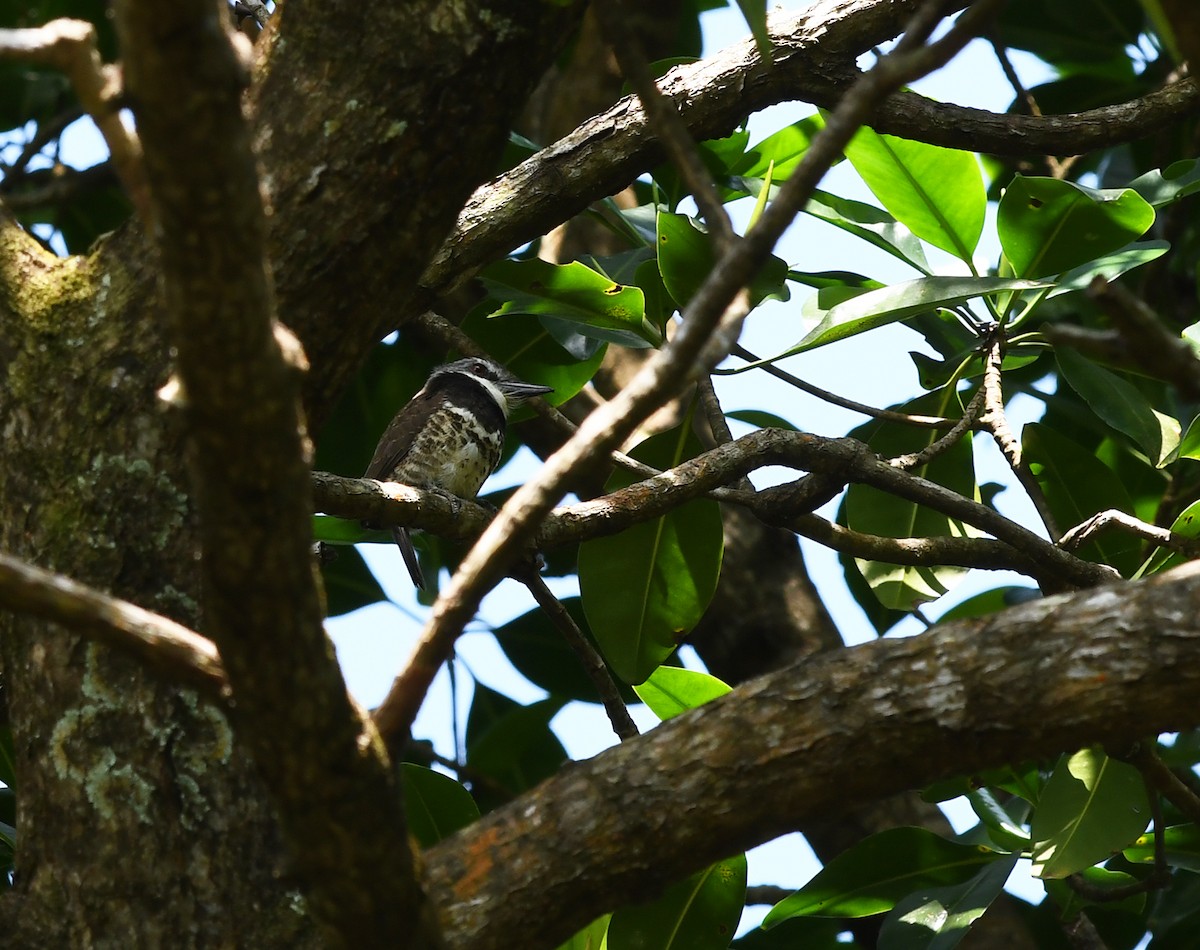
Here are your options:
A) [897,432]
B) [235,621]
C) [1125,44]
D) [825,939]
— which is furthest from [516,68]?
[1125,44]

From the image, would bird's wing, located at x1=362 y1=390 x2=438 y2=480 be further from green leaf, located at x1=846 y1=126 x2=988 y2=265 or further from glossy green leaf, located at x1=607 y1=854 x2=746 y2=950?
glossy green leaf, located at x1=607 y1=854 x2=746 y2=950

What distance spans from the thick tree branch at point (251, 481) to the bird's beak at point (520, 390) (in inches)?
76.8

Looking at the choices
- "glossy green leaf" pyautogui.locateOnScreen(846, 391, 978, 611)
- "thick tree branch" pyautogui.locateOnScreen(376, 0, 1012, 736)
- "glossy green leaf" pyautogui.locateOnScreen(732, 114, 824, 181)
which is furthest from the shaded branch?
"thick tree branch" pyautogui.locateOnScreen(376, 0, 1012, 736)

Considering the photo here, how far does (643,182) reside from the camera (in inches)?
165

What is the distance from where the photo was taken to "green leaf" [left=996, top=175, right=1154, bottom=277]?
2.48 m

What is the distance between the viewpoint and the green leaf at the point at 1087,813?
2.15 m

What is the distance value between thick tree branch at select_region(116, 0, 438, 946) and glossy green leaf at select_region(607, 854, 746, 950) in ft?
3.44

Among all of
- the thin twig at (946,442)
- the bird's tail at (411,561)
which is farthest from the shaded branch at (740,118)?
the bird's tail at (411,561)

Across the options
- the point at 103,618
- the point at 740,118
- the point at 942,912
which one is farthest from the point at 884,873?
the point at 103,618

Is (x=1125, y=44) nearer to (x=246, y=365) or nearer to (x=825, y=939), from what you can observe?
(x=825, y=939)

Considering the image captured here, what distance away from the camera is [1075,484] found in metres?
2.92

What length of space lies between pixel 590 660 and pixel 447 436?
4.90 feet

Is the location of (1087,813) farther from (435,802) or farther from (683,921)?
(435,802)

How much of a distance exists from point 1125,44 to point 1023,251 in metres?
1.92
